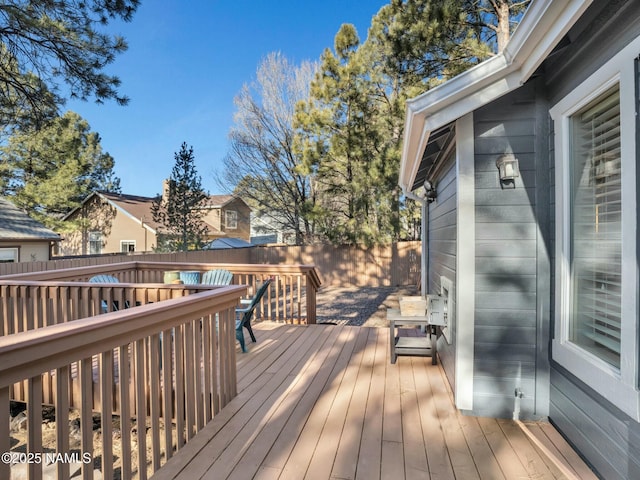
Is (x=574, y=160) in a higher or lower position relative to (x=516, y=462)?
higher

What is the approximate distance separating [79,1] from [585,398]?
24.1ft

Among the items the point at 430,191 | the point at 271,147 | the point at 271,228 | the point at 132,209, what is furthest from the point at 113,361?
the point at 132,209

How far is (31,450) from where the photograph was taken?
128cm

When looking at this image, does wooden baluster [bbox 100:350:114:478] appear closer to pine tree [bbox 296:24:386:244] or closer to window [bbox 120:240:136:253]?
pine tree [bbox 296:24:386:244]

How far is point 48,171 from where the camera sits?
14.9 metres

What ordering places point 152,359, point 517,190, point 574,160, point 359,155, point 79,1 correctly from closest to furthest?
point 152,359 → point 574,160 → point 517,190 → point 79,1 → point 359,155

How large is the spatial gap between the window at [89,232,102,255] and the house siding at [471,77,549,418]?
1918cm

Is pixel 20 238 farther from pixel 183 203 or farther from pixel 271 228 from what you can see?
pixel 271 228

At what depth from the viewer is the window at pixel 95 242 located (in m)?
17.0

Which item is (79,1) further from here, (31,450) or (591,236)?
(591,236)

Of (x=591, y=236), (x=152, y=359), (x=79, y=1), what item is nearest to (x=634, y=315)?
(x=591, y=236)

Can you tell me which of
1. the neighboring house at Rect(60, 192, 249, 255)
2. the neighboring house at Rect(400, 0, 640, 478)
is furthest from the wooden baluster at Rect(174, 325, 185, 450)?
the neighboring house at Rect(60, 192, 249, 255)

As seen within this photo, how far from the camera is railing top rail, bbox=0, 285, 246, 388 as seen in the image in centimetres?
116

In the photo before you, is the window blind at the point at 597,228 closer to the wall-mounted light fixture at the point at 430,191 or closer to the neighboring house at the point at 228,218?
the wall-mounted light fixture at the point at 430,191
